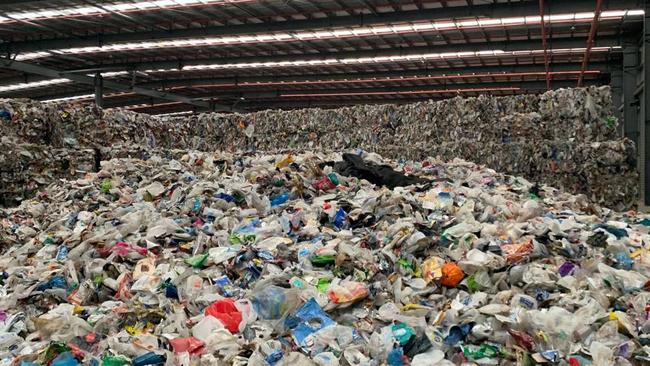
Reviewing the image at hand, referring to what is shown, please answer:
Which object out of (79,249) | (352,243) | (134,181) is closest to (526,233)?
(352,243)

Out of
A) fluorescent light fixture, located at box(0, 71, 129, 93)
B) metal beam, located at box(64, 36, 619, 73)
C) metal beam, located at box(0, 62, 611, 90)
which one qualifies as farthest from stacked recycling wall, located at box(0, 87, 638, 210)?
fluorescent light fixture, located at box(0, 71, 129, 93)

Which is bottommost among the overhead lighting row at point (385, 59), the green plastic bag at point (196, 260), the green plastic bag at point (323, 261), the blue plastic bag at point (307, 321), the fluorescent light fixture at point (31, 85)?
the blue plastic bag at point (307, 321)

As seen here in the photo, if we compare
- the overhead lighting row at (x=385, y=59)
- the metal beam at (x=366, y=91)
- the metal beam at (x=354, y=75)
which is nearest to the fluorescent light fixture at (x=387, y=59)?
the overhead lighting row at (x=385, y=59)

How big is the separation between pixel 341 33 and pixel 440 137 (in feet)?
13.9

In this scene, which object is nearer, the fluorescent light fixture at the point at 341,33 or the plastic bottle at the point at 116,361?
the plastic bottle at the point at 116,361

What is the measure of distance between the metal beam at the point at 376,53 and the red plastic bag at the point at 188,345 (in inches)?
464

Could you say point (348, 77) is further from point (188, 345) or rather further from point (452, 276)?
point (188, 345)

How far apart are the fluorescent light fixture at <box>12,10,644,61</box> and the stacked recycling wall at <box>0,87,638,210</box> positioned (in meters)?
2.54

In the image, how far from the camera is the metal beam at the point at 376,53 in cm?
1276

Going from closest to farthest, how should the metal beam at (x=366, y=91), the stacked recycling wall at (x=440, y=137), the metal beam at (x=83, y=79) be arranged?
the stacked recycling wall at (x=440, y=137) → the metal beam at (x=83, y=79) → the metal beam at (x=366, y=91)

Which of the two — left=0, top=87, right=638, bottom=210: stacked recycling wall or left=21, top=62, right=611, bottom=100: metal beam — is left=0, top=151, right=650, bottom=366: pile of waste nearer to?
left=0, top=87, right=638, bottom=210: stacked recycling wall

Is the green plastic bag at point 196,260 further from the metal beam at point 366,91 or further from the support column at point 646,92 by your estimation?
the metal beam at point 366,91

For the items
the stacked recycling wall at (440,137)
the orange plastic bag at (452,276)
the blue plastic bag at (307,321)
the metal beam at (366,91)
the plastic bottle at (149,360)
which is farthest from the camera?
the metal beam at (366,91)

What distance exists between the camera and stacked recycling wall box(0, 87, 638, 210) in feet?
23.9
